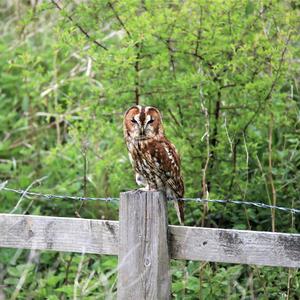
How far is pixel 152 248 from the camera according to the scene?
318 centimetres

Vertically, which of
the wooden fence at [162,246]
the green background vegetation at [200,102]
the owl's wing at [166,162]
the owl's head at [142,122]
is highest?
the green background vegetation at [200,102]

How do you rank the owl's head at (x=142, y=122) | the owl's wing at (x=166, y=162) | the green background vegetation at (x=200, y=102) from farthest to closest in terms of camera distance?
the green background vegetation at (x=200, y=102) < the owl's wing at (x=166, y=162) < the owl's head at (x=142, y=122)

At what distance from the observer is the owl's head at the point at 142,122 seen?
167 inches

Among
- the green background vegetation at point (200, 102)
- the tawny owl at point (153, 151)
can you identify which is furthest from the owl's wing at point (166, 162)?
the green background vegetation at point (200, 102)

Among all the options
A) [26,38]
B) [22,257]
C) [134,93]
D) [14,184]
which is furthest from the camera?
[26,38]

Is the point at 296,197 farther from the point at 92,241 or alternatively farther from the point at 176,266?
the point at 92,241

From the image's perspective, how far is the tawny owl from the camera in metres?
4.31

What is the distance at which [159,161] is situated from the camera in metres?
4.45

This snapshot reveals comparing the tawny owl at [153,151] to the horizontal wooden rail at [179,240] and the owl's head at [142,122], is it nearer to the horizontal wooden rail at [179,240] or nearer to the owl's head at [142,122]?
the owl's head at [142,122]

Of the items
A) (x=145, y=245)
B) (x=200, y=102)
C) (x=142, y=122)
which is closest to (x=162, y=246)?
(x=145, y=245)

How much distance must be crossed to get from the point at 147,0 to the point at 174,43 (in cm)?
36

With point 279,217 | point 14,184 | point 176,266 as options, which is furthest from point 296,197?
point 14,184

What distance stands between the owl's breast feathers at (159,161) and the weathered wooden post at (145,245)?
123 cm

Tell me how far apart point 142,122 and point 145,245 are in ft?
4.17
